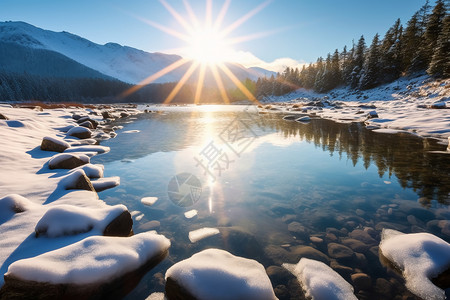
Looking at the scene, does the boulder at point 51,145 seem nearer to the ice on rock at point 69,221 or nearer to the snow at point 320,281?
the ice on rock at point 69,221

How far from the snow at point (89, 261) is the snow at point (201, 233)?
26.4 inches

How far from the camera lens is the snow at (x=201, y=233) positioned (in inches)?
147

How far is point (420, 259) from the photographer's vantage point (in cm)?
288

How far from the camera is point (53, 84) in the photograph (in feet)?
317

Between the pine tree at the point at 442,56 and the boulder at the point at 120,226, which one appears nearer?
the boulder at the point at 120,226

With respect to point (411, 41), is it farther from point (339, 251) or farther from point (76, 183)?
point (76, 183)

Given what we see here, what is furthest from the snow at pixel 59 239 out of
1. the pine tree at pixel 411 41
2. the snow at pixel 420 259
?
the pine tree at pixel 411 41

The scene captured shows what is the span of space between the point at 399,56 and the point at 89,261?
67.5m

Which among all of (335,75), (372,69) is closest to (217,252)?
(372,69)

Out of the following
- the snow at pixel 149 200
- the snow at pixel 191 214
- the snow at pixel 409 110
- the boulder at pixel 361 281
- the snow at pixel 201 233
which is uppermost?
the snow at pixel 409 110

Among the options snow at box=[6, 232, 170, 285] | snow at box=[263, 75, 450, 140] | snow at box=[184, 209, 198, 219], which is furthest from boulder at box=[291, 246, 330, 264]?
snow at box=[263, 75, 450, 140]

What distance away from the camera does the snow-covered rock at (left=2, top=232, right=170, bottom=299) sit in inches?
85.8

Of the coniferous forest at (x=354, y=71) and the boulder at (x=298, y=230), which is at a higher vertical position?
the coniferous forest at (x=354, y=71)

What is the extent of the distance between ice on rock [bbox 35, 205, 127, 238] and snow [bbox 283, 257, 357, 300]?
309 centimetres
